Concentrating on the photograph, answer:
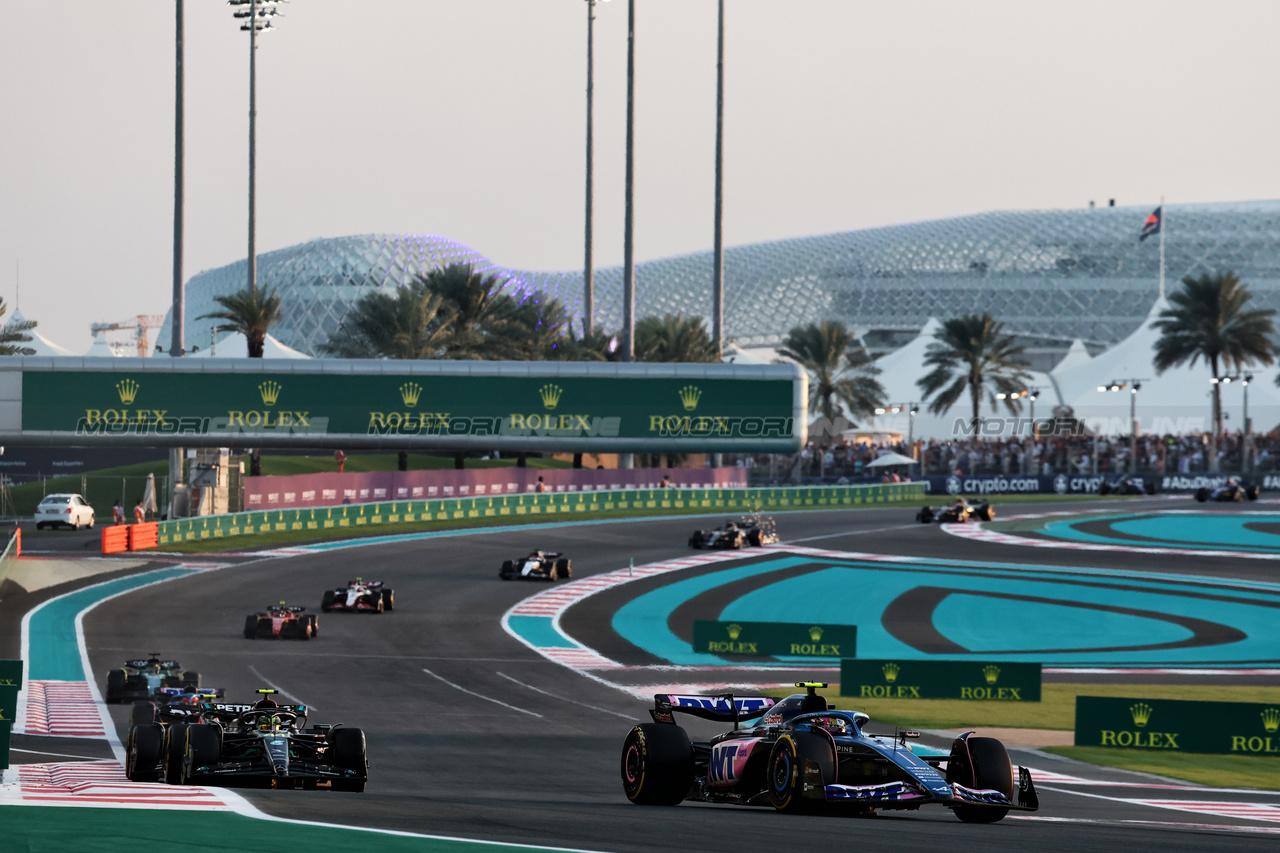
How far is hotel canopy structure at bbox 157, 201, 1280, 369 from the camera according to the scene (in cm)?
15325

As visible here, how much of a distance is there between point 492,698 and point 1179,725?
11.0 m

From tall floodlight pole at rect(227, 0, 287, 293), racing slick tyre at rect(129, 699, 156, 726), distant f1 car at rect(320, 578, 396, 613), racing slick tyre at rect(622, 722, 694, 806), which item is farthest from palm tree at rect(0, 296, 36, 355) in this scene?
racing slick tyre at rect(622, 722, 694, 806)

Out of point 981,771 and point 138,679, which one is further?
point 138,679

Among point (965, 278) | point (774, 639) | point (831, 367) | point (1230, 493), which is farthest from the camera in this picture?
point (965, 278)

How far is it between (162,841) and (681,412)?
2960 cm

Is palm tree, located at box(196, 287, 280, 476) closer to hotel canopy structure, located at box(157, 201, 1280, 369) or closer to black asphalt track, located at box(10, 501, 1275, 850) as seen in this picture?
black asphalt track, located at box(10, 501, 1275, 850)

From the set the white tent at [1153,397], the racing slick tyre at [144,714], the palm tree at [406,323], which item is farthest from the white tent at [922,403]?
the racing slick tyre at [144,714]

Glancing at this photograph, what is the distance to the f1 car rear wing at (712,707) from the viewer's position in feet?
45.9

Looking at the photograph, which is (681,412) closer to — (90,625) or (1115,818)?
(90,625)

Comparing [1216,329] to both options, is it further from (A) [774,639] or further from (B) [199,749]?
(B) [199,749]

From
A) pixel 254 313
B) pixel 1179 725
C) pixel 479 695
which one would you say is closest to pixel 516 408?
pixel 479 695

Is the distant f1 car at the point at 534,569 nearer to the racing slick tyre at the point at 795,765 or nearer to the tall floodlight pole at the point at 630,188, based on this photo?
the tall floodlight pole at the point at 630,188

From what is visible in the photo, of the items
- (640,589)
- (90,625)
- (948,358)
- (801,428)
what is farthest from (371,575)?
(948,358)

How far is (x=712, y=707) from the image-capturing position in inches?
565
